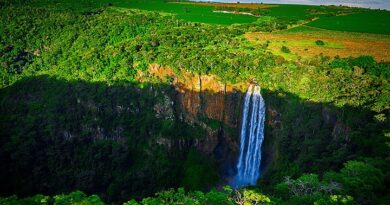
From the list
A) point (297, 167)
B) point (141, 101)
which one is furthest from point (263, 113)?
point (141, 101)

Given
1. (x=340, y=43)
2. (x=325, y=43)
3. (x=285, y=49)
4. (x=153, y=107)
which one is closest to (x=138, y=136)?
(x=153, y=107)

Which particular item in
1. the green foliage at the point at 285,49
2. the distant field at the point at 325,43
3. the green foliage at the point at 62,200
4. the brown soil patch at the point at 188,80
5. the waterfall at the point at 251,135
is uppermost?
the distant field at the point at 325,43

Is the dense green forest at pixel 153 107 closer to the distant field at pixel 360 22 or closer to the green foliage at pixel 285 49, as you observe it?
the green foliage at pixel 285 49

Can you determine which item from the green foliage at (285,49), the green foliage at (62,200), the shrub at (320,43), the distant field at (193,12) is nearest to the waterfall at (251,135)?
the green foliage at (285,49)

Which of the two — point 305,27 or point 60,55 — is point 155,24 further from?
point 305,27

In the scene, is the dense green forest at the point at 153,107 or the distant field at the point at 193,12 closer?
the dense green forest at the point at 153,107

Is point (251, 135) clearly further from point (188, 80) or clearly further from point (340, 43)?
point (340, 43)

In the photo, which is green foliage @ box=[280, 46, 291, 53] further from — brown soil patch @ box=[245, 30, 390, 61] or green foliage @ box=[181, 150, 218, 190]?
green foliage @ box=[181, 150, 218, 190]
